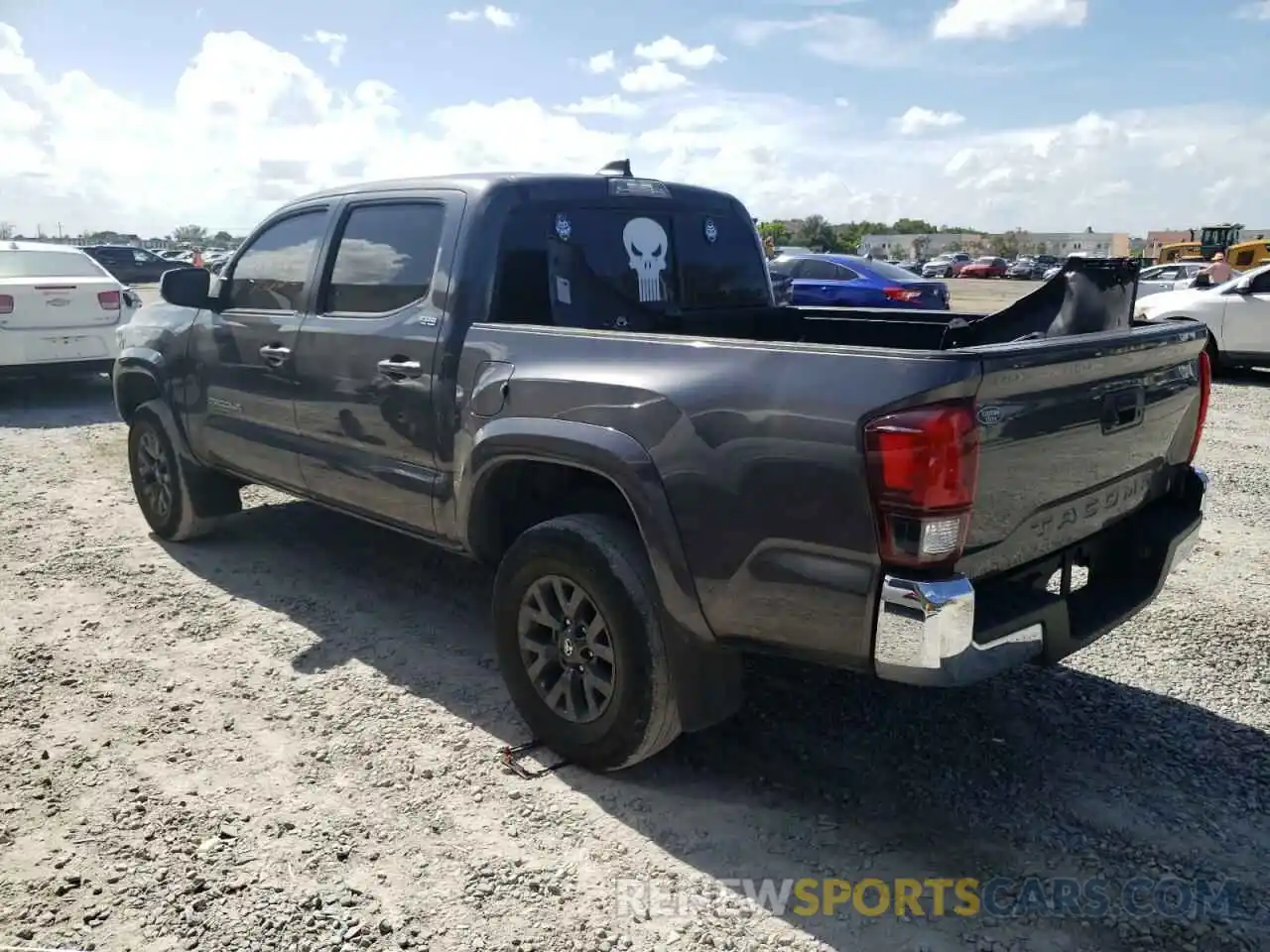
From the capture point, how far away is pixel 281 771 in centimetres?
334

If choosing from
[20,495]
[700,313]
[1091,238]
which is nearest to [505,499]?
[700,313]

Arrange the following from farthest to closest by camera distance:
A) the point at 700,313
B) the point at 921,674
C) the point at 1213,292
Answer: the point at 1213,292 → the point at 700,313 → the point at 921,674

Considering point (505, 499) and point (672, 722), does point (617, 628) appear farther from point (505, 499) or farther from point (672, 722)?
point (505, 499)

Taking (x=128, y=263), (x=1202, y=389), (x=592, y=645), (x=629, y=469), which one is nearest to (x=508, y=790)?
(x=592, y=645)

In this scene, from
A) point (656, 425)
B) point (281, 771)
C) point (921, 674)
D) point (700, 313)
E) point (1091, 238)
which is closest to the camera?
point (921, 674)

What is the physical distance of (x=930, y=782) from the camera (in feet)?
10.7

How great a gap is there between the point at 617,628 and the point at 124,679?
224cm

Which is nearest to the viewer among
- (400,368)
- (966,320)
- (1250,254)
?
(400,368)

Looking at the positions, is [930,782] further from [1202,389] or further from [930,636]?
[1202,389]

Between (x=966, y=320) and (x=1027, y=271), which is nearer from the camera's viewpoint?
(x=966, y=320)

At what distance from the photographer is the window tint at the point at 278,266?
4.53m

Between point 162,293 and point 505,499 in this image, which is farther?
point 162,293

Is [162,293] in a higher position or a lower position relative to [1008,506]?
higher

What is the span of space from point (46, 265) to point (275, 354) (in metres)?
7.89
